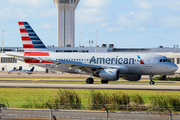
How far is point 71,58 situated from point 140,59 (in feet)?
37.3

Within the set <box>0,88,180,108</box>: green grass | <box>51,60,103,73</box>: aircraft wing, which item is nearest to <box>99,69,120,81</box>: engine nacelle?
<box>51,60,103,73</box>: aircraft wing

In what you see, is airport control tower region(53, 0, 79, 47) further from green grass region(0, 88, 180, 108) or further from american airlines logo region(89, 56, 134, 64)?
green grass region(0, 88, 180, 108)

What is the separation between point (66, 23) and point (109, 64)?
285 feet

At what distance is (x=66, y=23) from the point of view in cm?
13038

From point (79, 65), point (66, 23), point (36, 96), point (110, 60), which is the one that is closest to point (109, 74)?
point (110, 60)

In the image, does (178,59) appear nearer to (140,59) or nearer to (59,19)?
(140,59)

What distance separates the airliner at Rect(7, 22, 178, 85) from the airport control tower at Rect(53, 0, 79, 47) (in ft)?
262

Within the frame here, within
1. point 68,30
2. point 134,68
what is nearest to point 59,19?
point 68,30

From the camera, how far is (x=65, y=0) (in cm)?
12606

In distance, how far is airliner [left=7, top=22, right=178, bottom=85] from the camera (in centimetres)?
4459

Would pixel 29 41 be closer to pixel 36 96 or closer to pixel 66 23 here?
pixel 36 96

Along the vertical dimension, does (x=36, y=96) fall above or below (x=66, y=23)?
below

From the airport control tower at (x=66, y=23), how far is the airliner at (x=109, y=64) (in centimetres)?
7993

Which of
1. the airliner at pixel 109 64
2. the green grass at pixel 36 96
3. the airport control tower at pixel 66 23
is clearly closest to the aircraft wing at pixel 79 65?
the airliner at pixel 109 64
